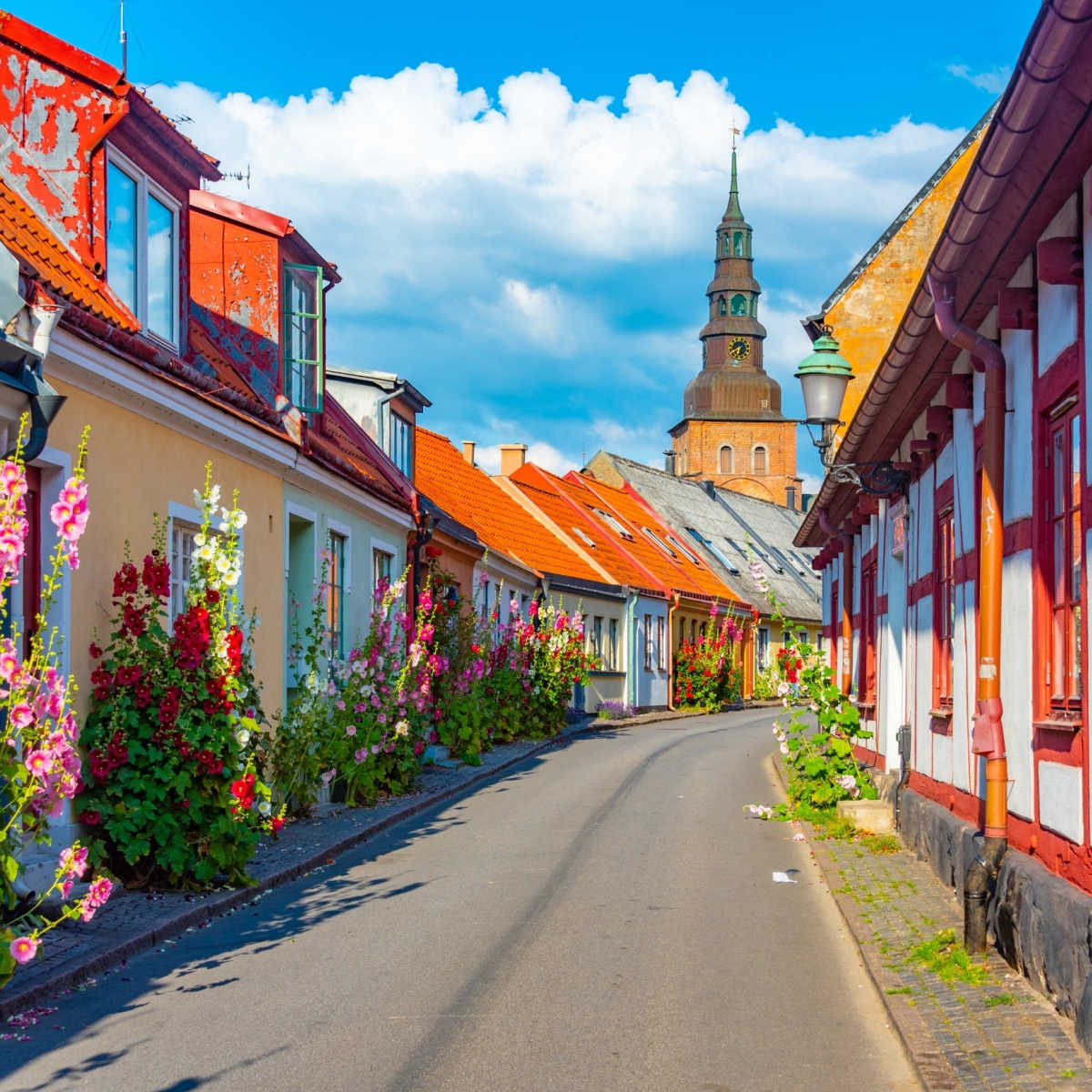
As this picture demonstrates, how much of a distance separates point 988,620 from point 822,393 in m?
4.68

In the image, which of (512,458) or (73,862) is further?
→ (512,458)

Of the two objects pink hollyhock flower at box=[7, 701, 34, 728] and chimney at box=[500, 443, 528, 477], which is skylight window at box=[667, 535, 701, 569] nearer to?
chimney at box=[500, 443, 528, 477]

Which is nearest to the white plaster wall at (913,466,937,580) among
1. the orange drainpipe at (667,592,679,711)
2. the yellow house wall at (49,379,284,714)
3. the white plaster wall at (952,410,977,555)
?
the white plaster wall at (952,410,977,555)

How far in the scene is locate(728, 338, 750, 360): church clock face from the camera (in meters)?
106

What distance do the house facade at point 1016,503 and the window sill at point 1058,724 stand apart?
0.05ft

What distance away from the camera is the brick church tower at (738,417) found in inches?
4129

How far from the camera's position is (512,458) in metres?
43.1

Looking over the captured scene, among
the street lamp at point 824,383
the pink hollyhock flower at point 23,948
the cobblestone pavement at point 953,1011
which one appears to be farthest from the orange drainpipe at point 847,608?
the pink hollyhock flower at point 23,948

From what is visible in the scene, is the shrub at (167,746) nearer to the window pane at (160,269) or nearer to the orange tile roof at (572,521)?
the window pane at (160,269)

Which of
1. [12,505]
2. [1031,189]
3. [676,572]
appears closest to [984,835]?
[1031,189]

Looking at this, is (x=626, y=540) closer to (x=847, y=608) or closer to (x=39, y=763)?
(x=847, y=608)

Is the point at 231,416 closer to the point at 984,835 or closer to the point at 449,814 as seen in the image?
the point at 449,814

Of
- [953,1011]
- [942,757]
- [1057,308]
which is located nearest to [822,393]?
[942,757]

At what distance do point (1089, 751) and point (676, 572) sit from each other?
39.0m
